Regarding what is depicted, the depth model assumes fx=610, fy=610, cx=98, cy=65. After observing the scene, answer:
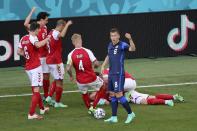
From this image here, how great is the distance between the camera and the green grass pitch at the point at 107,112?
1273cm

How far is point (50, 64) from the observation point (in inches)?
619

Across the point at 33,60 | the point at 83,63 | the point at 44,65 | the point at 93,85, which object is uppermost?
the point at 33,60

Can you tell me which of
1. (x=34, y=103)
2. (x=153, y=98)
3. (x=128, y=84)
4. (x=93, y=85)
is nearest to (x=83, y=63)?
(x=93, y=85)

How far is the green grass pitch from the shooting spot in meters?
12.7

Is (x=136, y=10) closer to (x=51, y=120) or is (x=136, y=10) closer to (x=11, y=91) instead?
(x=11, y=91)

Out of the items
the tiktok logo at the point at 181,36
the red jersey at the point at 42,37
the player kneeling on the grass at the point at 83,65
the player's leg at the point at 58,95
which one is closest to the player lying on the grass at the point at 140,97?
the player kneeling on the grass at the point at 83,65

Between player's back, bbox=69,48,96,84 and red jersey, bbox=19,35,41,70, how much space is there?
1.00 m

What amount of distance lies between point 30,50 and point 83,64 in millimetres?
1385

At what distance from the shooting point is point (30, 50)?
45.4 feet

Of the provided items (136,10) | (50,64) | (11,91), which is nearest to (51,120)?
(50,64)

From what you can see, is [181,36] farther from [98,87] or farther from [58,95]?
[98,87]

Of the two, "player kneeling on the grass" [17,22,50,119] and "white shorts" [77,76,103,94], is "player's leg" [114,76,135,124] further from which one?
"player kneeling on the grass" [17,22,50,119]

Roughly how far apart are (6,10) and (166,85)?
8.80 meters

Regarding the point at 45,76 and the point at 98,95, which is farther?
the point at 45,76
